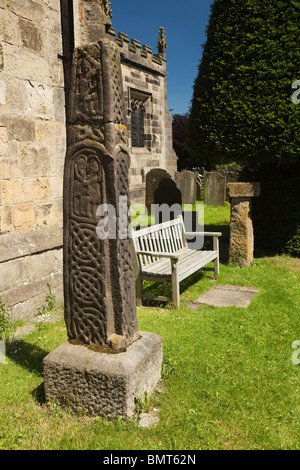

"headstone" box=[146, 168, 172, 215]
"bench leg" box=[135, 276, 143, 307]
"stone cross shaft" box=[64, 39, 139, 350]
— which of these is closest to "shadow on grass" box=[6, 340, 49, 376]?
"stone cross shaft" box=[64, 39, 139, 350]

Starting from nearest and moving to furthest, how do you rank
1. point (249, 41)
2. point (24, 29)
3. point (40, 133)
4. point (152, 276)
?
point (24, 29) < point (40, 133) < point (152, 276) < point (249, 41)

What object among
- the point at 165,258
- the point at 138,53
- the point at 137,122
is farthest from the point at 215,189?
the point at 165,258

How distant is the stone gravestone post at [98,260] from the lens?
8.54ft

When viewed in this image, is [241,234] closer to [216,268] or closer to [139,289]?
[216,268]

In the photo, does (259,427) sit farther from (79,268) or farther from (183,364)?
(79,268)

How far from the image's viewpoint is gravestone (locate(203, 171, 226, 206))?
15.1 m

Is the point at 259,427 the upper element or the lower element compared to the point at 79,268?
lower

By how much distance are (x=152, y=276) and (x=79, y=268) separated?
7.64 feet

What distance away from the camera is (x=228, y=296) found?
5.49 meters

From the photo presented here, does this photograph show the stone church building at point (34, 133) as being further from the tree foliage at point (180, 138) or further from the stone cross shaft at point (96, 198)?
the tree foliage at point (180, 138)

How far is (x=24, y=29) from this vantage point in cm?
436

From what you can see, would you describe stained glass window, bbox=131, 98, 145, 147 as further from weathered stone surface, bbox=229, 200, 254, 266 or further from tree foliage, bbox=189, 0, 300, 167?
weathered stone surface, bbox=229, 200, 254, 266
